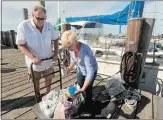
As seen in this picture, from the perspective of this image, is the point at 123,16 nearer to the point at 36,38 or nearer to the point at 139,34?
the point at 139,34

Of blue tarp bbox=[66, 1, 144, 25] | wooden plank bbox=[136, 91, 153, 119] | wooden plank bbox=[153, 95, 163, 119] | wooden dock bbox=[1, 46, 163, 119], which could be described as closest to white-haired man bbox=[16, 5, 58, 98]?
wooden dock bbox=[1, 46, 163, 119]

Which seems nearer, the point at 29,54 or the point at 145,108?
the point at 29,54

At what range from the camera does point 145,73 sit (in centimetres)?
510

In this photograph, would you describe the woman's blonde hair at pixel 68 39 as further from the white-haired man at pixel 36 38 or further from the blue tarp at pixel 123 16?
the blue tarp at pixel 123 16

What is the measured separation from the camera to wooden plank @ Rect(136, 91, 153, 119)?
281cm

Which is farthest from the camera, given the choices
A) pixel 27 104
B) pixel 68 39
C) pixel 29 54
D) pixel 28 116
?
pixel 27 104

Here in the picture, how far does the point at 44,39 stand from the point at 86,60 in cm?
92

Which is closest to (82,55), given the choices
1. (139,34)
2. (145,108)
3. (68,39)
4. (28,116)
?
(68,39)

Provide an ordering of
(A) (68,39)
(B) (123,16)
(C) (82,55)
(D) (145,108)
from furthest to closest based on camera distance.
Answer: (B) (123,16) < (D) (145,108) < (C) (82,55) < (A) (68,39)

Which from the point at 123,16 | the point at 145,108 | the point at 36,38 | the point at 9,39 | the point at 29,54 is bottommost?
the point at 145,108

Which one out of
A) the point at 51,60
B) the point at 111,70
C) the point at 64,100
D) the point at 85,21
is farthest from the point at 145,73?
the point at 85,21

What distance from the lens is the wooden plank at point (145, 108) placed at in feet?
9.21

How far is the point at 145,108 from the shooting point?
3.00m

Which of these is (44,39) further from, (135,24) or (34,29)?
(135,24)
